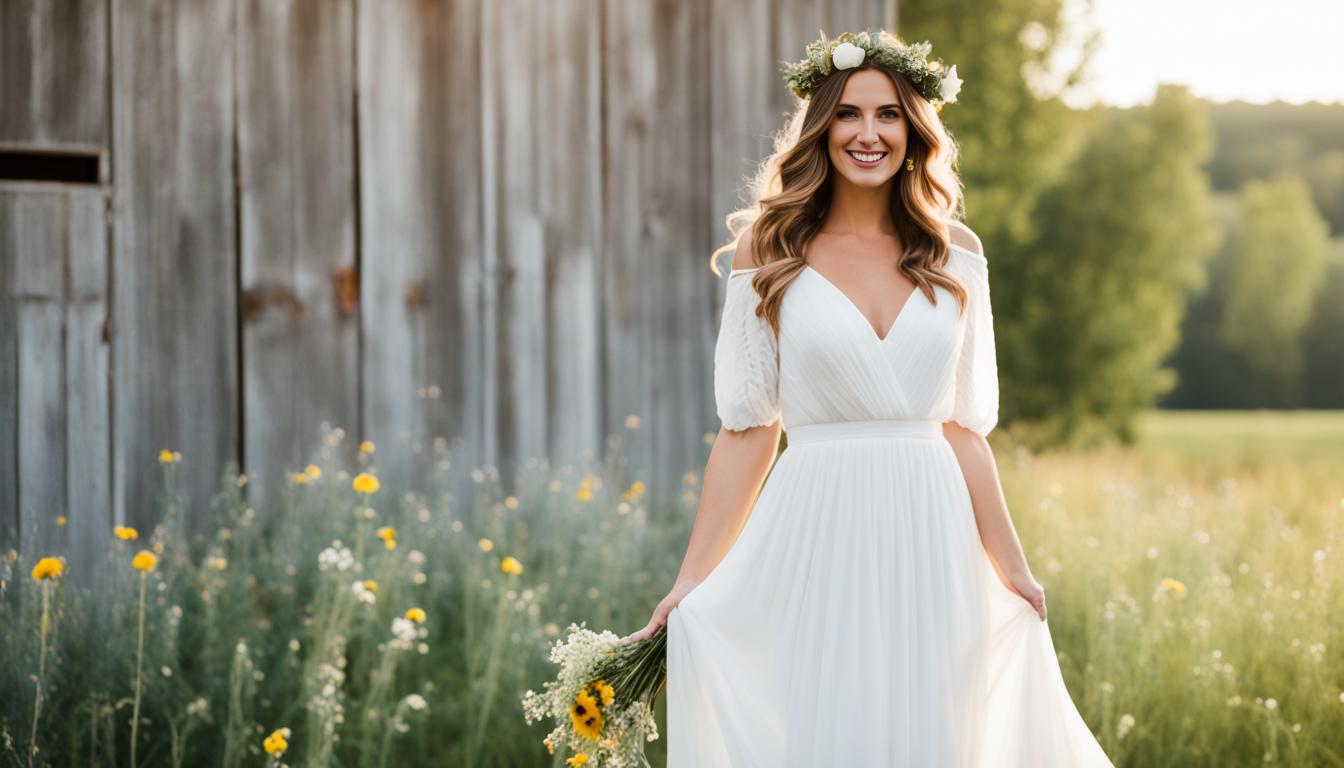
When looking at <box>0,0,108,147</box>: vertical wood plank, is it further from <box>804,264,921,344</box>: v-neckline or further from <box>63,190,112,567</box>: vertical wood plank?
<box>804,264,921,344</box>: v-neckline

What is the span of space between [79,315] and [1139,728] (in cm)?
421

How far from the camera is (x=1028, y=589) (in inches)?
113

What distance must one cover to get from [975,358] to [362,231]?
3431 millimetres

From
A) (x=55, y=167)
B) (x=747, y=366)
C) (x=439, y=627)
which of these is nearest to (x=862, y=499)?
(x=747, y=366)

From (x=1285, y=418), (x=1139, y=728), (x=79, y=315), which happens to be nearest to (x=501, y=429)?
(x=79, y=315)

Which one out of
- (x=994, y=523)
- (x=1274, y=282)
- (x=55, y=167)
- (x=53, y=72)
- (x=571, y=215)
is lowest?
(x=994, y=523)

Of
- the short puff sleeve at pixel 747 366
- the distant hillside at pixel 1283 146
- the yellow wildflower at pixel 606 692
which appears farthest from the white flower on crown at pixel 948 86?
the distant hillside at pixel 1283 146

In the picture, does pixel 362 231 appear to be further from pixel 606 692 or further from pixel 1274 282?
pixel 1274 282

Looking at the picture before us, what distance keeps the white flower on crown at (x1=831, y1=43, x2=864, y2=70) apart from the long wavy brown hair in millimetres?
26

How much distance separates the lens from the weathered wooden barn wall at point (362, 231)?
510 centimetres

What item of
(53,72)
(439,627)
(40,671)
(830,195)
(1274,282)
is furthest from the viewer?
(1274,282)

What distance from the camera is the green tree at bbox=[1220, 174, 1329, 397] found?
38.8 m

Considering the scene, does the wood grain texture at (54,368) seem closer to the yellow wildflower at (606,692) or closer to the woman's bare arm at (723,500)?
the yellow wildflower at (606,692)

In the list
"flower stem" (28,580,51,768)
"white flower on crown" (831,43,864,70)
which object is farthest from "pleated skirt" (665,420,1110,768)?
"flower stem" (28,580,51,768)
